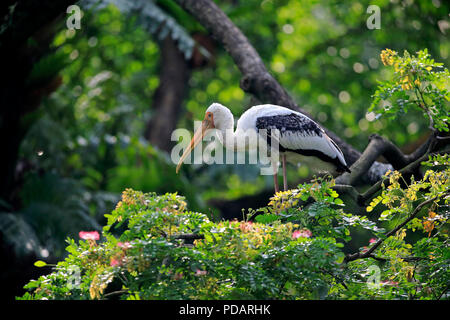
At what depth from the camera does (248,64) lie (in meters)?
6.36

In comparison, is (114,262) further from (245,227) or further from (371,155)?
(371,155)

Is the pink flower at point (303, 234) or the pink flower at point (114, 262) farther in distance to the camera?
the pink flower at point (303, 234)

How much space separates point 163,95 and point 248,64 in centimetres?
657

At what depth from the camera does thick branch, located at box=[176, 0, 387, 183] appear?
19.7ft

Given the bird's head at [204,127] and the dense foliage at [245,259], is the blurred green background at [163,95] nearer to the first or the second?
the bird's head at [204,127]

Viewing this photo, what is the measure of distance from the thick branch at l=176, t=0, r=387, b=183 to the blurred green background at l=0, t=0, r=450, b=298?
0.63 metres

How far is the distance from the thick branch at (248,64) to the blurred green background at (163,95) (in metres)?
0.63

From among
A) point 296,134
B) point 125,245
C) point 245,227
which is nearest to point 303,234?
point 245,227

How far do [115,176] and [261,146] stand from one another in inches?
212

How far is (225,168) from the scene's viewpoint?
11.6 m

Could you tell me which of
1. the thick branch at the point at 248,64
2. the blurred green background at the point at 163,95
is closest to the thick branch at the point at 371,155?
the thick branch at the point at 248,64

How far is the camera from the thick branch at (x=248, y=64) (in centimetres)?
601

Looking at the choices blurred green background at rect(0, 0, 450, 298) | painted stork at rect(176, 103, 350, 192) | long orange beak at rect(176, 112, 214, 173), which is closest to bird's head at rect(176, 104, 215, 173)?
long orange beak at rect(176, 112, 214, 173)
